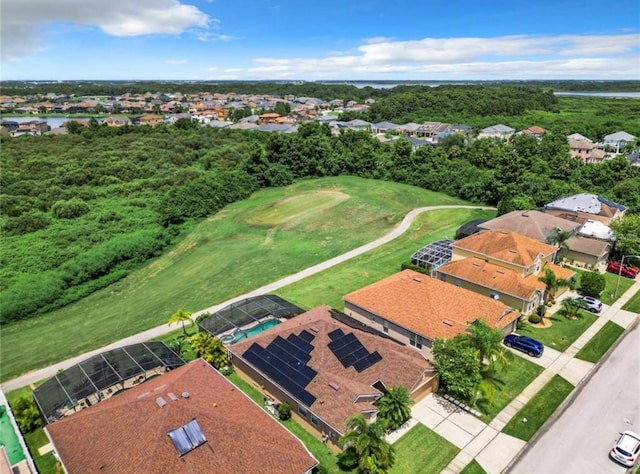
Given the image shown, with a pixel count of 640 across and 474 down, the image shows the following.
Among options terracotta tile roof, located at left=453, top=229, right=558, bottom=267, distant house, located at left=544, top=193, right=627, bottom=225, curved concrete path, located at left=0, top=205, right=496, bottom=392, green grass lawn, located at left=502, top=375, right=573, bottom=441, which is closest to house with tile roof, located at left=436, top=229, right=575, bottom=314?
terracotta tile roof, located at left=453, top=229, right=558, bottom=267

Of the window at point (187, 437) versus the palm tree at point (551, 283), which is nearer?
the window at point (187, 437)

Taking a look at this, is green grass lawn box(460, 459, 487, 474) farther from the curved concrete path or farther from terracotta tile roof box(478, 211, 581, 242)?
terracotta tile roof box(478, 211, 581, 242)

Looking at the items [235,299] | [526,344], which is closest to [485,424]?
[526,344]

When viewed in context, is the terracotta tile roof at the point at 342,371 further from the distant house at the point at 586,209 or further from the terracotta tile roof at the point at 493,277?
the distant house at the point at 586,209

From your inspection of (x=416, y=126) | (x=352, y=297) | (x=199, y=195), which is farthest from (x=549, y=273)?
(x=416, y=126)

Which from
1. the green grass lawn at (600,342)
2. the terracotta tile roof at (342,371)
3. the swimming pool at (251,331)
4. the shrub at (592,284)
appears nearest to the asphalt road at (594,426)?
the green grass lawn at (600,342)
